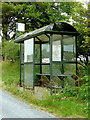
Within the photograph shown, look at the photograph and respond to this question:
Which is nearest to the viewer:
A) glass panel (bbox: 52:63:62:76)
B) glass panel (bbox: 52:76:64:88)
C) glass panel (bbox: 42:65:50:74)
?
glass panel (bbox: 52:76:64:88)

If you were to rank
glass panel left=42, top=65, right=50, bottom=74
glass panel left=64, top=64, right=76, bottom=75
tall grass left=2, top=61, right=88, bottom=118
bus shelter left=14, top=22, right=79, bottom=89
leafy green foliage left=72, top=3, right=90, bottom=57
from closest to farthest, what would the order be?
tall grass left=2, top=61, right=88, bottom=118 → bus shelter left=14, top=22, right=79, bottom=89 → glass panel left=64, top=64, right=76, bottom=75 → leafy green foliage left=72, top=3, right=90, bottom=57 → glass panel left=42, top=65, right=50, bottom=74

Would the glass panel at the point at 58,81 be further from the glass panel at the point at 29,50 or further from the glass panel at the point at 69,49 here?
the glass panel at the point at 29,50

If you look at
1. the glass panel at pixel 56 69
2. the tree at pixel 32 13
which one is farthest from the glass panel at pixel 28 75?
the tree at pixel 32 13

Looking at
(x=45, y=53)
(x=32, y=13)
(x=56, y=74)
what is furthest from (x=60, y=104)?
(x=32, y=13)

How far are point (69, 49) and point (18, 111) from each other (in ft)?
15.0

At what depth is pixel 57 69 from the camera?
31.7 feet

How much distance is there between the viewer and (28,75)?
10164mm

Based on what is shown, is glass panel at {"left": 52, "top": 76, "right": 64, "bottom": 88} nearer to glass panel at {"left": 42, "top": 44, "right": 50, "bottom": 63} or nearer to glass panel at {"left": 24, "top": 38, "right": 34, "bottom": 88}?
glass panel at {"left": 24, "top": 38, "right": 34, "bottom": 88}

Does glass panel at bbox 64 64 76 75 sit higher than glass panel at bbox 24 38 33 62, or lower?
lower

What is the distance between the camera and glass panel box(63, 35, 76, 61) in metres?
9.88

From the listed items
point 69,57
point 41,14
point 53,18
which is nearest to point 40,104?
point 69,57

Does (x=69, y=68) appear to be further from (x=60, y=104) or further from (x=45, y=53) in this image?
(x=60, y=104)

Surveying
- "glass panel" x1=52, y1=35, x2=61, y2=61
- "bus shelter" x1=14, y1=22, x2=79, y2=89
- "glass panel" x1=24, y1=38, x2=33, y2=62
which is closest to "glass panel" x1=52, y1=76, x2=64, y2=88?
"bus shelter" x1=14, y1=22, x2=79, y2=89

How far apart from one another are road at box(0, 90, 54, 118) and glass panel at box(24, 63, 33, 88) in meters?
2.06
